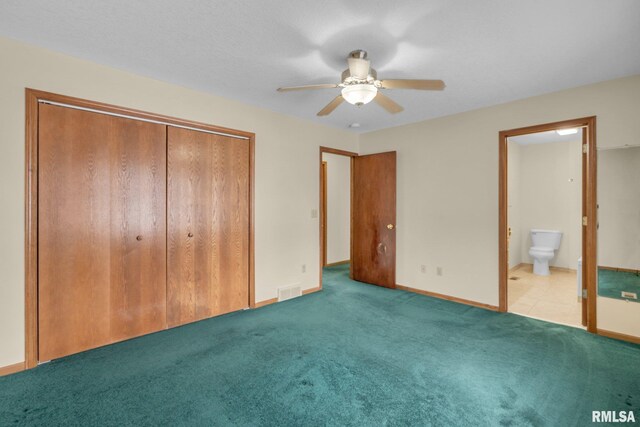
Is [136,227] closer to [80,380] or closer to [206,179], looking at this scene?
[206,179]

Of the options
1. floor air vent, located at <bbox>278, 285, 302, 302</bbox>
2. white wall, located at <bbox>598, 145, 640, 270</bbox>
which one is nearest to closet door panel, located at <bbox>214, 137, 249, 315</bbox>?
floor air vent, located at <bbox>278, 285, 302, 302</bbox>

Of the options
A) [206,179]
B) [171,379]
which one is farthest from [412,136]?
[171,379]

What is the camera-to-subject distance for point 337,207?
6.37 m

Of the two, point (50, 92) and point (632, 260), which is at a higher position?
point (50, 92)

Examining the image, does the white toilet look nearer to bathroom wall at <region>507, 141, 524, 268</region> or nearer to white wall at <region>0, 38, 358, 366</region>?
bathroom wall at <region>507, 141, 524, 268</region>

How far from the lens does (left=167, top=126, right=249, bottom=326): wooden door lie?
3.05m

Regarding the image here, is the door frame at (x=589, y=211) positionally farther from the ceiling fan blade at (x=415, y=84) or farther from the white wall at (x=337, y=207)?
the white wall at (x=337, y=207)

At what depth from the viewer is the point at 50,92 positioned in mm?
2367

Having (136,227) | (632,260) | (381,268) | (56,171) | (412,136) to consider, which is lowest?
(381,268)

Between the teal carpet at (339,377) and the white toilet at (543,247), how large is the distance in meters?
2.67

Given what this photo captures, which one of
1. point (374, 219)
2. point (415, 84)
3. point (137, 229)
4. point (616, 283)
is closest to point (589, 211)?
point (616, 283)

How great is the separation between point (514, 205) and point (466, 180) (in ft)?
8.94

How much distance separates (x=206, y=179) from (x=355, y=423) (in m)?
2.61

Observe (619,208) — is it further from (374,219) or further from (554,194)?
(554,194)
